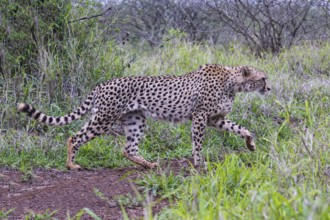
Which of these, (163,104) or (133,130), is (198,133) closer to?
(163,104)

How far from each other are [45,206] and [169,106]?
6.61ft

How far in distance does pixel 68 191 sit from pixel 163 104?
1.61 metres

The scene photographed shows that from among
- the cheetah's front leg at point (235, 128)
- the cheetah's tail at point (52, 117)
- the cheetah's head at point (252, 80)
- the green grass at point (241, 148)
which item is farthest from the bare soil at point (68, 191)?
the cheetah's head at point (252, 80)

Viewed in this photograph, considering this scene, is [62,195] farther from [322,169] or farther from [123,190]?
[322,169]

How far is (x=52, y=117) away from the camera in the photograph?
570 cm

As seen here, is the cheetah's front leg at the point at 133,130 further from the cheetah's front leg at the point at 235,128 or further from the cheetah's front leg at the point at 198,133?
the cheetah's front leg at the point at 235,128

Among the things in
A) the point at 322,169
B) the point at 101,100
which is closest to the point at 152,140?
the point at 101,100

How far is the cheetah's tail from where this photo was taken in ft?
17.7

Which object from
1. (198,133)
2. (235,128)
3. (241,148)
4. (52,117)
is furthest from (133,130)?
(241,148)

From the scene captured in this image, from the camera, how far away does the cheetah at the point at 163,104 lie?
5793 mm

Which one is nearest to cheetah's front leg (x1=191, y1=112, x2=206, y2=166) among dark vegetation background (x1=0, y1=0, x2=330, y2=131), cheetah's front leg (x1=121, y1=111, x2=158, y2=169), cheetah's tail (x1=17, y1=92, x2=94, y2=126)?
cheetah's front leg (x1=121, y1=111, x2=158, y2=169)

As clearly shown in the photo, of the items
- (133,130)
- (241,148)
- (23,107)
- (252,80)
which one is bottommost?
(241,148)

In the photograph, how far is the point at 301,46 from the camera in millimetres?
10250

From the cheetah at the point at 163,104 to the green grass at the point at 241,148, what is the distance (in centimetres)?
24
